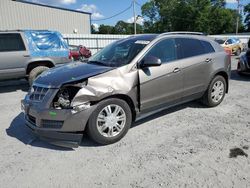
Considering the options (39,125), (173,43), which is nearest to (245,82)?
(173,43)

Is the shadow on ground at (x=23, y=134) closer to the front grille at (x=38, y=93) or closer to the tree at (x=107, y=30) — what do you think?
the front grille at (x=38, y=93)

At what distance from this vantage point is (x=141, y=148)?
371 centimetres

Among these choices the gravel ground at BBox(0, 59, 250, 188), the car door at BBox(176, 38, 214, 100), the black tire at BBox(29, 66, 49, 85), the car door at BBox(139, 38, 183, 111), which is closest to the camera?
the gravel ground at BBox(0, 59, 250, 188)

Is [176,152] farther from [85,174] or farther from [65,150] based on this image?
[65,150]

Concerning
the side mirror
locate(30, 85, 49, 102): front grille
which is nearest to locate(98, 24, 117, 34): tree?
the side mirror

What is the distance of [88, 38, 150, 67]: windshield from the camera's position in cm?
425

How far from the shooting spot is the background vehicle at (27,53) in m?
7.55

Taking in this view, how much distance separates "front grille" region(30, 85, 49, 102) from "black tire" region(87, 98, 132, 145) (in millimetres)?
824

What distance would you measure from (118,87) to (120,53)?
1021 mm

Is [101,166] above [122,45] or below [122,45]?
below

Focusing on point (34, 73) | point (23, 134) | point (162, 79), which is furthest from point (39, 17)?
point (162, 79)

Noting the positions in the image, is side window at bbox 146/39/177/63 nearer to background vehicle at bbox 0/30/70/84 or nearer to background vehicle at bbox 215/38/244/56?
background vehicle at bbox 0/30/70/84

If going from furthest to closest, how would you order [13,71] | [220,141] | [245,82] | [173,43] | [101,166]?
[245,82] → [13,71] → [173,43] → [220,141] → [101,166]

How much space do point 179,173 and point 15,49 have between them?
6.71 metres
